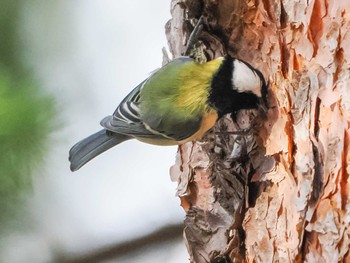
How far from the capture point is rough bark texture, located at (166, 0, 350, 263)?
0.79 meters

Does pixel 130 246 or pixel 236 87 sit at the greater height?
pixel 236 87

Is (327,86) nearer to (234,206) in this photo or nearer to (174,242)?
(234,206)

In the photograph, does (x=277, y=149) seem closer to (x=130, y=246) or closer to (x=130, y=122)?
(x=130, y=122)

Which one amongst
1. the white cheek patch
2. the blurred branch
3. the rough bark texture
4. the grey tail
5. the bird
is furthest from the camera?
the blurred branch

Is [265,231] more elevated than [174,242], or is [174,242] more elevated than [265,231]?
[265,231]

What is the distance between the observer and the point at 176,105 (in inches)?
44.8

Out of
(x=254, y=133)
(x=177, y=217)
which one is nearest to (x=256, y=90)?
(x=254, y=133)

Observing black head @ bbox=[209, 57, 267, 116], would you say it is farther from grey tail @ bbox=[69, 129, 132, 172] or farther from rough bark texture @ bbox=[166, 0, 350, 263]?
grey tail @ bbox=[69, 129, 132, 172]

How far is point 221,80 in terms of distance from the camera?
112 centimetres

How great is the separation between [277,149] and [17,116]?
0.40 meters

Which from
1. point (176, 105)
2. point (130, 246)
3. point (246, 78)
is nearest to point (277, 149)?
point (246, 78)

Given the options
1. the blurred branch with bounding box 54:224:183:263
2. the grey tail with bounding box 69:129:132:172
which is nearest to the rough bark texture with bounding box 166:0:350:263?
the grey tail with bounding box 69:129:132:172

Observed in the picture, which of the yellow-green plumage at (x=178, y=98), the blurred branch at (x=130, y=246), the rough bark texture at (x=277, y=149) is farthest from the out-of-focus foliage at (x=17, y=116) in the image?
the blurred branch at (x=130, y=246)

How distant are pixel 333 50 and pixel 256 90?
0.54ft
